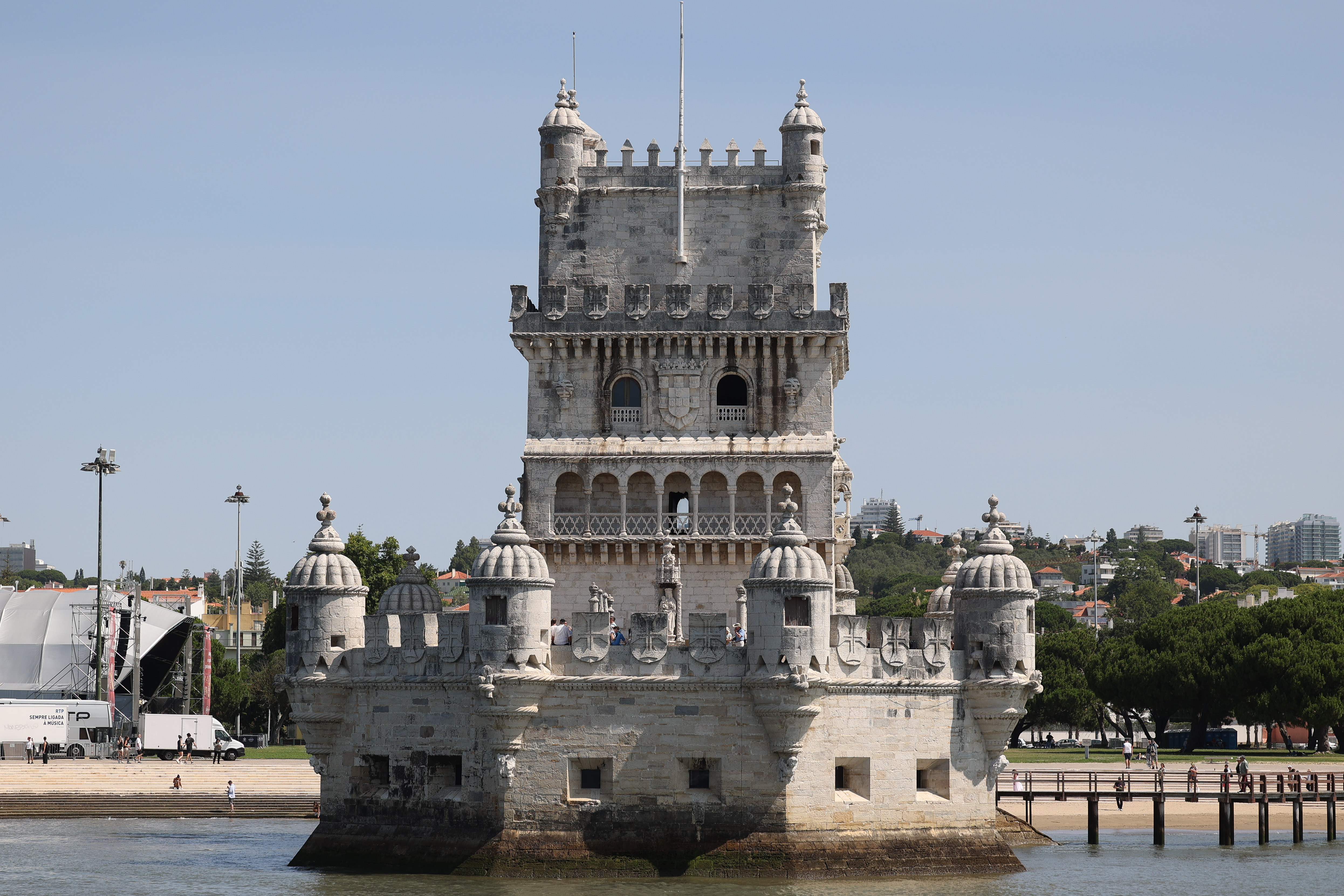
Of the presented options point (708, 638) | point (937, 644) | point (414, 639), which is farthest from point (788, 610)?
point (414, 639)

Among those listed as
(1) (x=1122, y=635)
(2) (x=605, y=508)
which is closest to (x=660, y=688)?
(2) (x=605, y=508)

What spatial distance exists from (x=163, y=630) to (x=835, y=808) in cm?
7449

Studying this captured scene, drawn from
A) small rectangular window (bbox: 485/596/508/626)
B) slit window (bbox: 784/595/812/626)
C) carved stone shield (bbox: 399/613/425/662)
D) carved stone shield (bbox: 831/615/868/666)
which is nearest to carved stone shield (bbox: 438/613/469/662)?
carved stone shield (bbox: 399/613/425/662)

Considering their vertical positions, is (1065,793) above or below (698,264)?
below

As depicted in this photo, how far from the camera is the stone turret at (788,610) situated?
5253 centimetres

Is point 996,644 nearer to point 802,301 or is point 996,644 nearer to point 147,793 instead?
point 802,301

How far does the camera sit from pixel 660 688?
53625mm

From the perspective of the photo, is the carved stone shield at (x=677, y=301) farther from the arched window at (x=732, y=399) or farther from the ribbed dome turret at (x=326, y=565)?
the ribbed dome turret at (x=326, y=565)

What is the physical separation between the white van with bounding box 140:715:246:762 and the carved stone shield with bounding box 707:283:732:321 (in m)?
47.7

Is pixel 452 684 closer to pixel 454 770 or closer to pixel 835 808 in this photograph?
pixel 454 770

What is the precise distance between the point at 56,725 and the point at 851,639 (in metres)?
58.7

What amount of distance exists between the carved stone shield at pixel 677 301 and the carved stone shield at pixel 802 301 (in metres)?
3.34

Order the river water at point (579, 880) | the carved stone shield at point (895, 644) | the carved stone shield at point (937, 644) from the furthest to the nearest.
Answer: the carved stone shield at point (937, 644), the carved stone shield at point (895, 644), the river water at point (579, 880)

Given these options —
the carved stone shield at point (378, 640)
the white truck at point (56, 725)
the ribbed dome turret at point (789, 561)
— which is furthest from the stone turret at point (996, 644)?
the white truck at point (56, 725)
